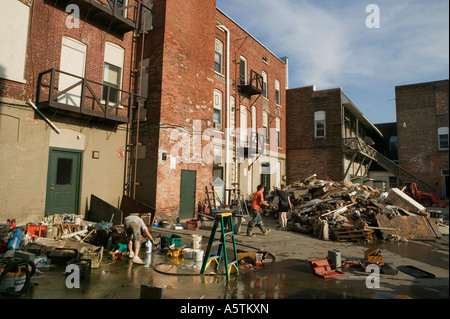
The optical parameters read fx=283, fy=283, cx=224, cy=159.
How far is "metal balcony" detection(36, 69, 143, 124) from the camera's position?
951 centimetres

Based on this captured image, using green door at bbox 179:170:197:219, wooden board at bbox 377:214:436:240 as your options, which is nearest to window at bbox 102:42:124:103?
green door at bbox 179:170:197:219

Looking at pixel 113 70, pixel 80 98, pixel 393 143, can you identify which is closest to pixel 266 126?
pixel 113 70

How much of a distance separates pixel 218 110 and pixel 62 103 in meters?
9.25

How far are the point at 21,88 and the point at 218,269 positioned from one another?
340 inches

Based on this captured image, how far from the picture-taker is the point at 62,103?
9.72 m

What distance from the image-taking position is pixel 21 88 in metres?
9.28

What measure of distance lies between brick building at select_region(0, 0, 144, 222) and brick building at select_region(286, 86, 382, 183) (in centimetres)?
1635

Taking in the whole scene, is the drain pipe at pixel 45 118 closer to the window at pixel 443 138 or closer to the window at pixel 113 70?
the window at pixel 113 70

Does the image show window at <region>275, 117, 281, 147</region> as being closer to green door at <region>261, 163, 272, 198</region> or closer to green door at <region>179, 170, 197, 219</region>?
green door at <region>261, 163, 272, 198</region>

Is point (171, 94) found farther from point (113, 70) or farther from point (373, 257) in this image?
point (373, 257)

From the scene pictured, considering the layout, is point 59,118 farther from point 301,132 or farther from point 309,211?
point 301,132

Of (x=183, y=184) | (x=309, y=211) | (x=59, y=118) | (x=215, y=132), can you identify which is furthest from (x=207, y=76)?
(x=309, y=211)

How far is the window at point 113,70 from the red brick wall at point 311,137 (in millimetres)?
16772

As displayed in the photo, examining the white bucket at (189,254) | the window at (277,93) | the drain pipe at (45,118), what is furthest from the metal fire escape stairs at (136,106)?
the window at (277,93)
